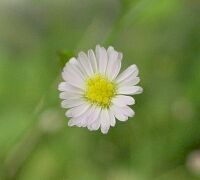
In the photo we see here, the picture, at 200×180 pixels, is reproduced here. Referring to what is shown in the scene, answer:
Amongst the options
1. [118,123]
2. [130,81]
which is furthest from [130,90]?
[118,123]

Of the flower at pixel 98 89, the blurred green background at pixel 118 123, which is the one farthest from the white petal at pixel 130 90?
the blurred green background at pixel 118 123

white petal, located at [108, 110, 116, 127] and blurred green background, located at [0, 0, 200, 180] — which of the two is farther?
blurred green background, located at [0, 0, 200, 180]

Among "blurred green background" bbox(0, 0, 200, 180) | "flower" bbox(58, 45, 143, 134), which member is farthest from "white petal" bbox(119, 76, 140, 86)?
"blurred green background" bbox(0, 0, 200, 180)

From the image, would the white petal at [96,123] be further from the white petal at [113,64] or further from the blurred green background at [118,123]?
the blurred green background at [118,123]

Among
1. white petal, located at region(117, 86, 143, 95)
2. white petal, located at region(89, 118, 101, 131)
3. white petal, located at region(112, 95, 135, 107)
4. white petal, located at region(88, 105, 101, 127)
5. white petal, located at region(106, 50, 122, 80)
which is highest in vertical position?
white petal, located at region(106, 50, 122, 80)

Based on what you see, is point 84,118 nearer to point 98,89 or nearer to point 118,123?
point 98,89

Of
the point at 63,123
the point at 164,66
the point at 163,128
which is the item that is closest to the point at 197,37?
the point at 164,66

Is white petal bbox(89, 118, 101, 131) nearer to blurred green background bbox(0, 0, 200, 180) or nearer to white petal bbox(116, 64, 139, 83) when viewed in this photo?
white petal bbox(116, 64, 139, 83)
